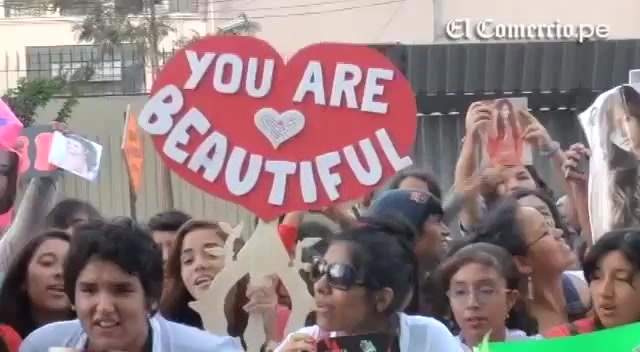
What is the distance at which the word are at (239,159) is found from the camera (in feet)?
12.0

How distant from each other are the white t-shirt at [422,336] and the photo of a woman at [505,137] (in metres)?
2.21

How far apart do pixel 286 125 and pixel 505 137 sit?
1.91 metres

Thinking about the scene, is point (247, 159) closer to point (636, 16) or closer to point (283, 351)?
point (283, 351)

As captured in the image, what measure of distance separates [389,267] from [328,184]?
540 millimetres

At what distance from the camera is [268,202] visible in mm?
3693

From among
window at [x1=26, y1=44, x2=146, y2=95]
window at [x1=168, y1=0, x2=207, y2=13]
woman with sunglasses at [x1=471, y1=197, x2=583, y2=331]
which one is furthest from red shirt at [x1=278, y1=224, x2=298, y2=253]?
window at [x1=168, y1=0, x2=207, y2=13]

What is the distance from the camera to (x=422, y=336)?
124 inches

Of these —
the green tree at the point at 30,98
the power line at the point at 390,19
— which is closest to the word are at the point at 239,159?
the green tree at the point at 30,98

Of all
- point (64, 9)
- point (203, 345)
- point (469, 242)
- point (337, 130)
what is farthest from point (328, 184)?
point (64, 9)

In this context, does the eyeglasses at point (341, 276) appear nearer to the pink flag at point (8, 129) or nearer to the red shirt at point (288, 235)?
the red shirt at point (288, 235)

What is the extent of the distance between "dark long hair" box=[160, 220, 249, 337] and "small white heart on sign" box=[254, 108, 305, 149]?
13.3 inches

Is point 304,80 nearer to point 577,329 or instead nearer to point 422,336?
point 422,336

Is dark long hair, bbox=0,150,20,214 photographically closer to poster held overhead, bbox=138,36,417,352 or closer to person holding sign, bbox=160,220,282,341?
person holding sign, bbox=160,220,282,341

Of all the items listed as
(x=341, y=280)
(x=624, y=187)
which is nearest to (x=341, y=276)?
(x=341, y=280)
